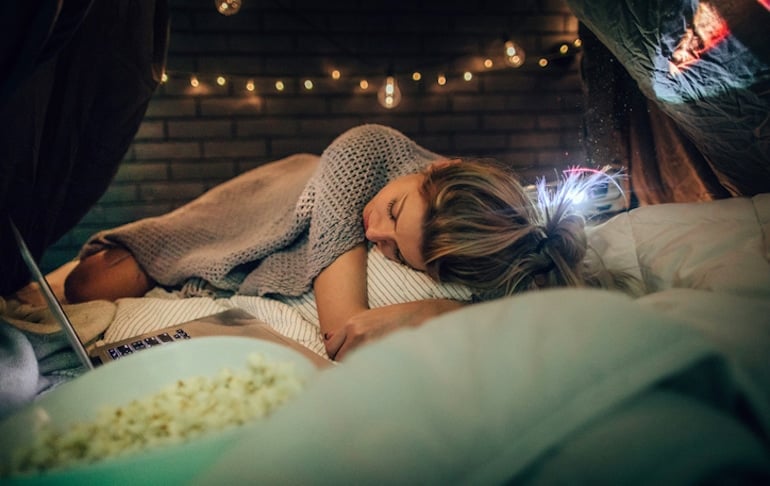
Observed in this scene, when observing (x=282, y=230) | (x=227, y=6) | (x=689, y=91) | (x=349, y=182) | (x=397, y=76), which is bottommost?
(x=282, y=230)

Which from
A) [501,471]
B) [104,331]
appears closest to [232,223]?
[104,331]

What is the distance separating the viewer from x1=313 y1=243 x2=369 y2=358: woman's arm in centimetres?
104

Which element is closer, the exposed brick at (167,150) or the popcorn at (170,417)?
the popcorn at (170,417)

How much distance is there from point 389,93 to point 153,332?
1.67m

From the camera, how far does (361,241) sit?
118 centimetres

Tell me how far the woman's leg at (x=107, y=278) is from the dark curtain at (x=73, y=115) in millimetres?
147

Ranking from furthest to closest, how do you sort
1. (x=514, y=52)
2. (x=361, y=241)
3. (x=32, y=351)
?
(x=514, y=52) < (x=361, y=241) < (x=32, y=351)

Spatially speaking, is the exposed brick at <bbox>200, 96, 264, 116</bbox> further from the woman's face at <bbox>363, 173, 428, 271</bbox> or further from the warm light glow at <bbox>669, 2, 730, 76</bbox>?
the warm light glow at <bbox>669, 2, 730, 76</bbox>

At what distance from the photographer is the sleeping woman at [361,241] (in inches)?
40.7

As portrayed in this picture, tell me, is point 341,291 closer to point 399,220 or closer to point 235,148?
point 399,220

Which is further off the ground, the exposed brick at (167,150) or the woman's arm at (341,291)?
the exposed brick at (167,150)

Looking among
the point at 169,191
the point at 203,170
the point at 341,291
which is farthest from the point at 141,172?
the point at 341,291

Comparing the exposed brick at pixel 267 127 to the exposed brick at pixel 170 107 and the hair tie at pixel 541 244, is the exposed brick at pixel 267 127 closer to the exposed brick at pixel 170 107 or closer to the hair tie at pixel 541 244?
the exposed brick at pixel 170 107

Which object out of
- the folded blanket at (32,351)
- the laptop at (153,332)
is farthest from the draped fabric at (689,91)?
the folded blanket at (32,351)
